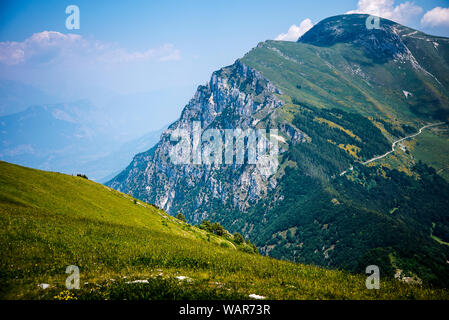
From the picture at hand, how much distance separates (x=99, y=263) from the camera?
21.1 meters

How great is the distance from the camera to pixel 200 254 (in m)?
26.5

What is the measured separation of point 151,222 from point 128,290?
3546 cm

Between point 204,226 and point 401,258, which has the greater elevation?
point 204,226

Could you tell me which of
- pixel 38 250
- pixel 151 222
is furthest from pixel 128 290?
pixel 151 222

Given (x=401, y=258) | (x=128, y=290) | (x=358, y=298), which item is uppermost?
(x=128, y=290)

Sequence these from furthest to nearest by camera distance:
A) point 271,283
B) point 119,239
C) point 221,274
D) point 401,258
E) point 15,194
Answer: point 401,258
point 15,194
point 119,239
point 221,274
point 271,283

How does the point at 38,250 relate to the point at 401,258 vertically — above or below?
above

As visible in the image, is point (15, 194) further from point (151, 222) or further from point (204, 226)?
point (204, 226)

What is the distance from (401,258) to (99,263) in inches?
7213

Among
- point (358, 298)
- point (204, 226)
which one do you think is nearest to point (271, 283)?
point (358, 298)

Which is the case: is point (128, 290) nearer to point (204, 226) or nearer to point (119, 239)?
point (119, 239)

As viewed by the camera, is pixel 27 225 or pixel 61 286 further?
pixel 27 225

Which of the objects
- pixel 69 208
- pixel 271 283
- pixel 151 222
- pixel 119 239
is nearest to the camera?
pixel 271 283

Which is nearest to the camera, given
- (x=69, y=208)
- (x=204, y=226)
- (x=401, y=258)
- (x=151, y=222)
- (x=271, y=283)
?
(x=271, y=283)
